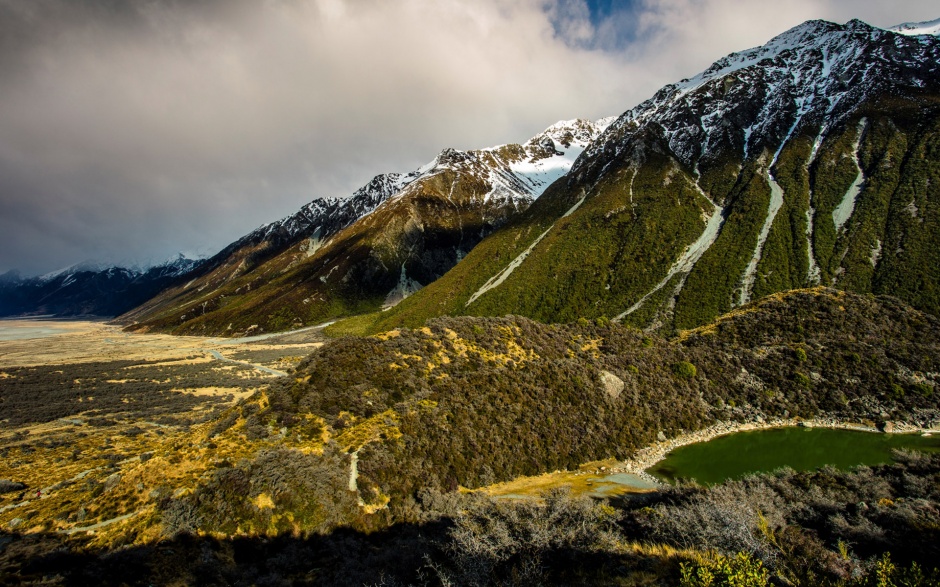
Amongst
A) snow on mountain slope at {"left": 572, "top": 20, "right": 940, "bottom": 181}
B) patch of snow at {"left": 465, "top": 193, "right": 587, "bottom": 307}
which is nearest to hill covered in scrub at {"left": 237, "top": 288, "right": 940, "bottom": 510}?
patch of snow at {"left": 465, "top": 193, "right": 587, "bottom": 307}

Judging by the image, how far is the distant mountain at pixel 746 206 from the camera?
245ft

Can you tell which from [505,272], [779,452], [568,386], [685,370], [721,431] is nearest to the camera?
[779,452]

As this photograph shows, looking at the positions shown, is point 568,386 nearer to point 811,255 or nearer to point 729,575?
point 729,575

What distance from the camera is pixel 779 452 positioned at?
102 ft

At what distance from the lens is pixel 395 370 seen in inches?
1282

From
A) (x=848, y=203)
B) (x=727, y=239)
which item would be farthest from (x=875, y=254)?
(x=727, y=239)

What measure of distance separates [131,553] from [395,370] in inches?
756

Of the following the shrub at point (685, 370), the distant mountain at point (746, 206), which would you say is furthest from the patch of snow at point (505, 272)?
the shrub at point (685, 370)

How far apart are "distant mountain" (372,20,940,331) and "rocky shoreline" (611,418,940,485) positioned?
125ft

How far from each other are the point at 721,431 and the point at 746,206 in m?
81.0

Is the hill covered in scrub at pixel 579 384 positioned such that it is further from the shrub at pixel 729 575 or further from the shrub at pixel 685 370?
the shrub at pixel 729 575

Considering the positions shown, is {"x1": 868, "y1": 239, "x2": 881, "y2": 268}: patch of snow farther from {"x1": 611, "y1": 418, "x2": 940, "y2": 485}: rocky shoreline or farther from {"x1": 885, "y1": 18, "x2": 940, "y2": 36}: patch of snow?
{"x1": 885, "y1": 18, "x2": 940, "y2": 36}: patch of snow

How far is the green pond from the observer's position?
2836cm

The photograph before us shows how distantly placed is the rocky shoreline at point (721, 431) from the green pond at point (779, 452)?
2.04 ft
